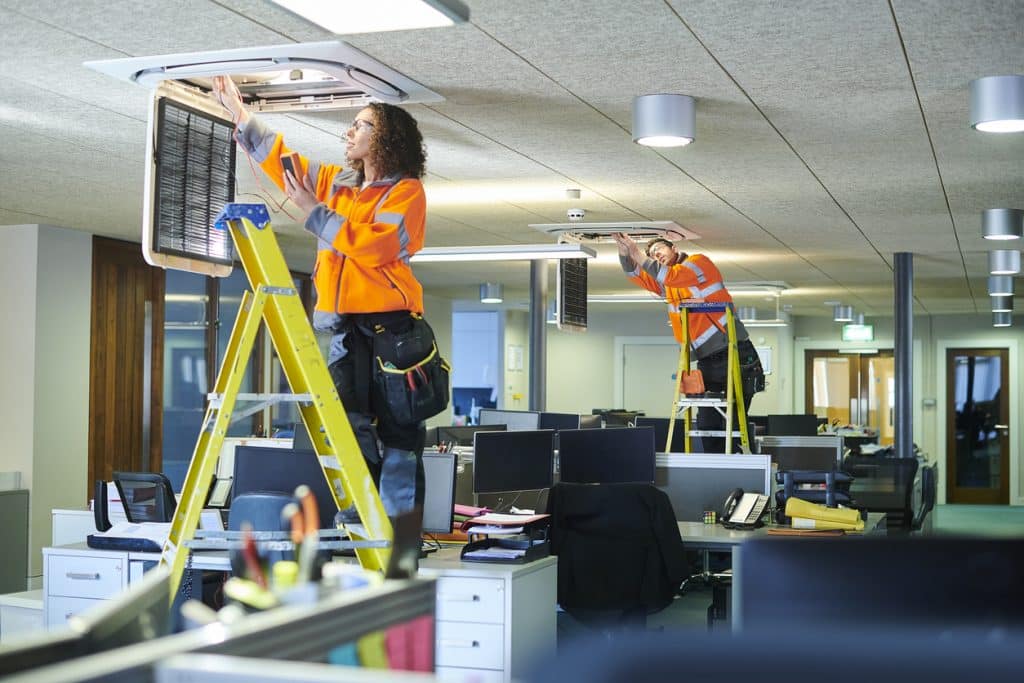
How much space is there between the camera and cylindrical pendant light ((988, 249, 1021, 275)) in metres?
9.79

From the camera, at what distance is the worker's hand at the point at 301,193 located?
362 cm

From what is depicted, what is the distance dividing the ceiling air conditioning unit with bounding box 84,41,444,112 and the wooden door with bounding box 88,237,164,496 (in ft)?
16.3

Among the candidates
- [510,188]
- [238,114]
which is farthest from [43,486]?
[238,114]

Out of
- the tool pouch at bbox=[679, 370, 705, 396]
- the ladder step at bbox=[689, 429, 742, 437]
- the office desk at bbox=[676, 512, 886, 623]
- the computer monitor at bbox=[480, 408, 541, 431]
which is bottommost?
the office desk at bbox=[676, 512, 886, 623]

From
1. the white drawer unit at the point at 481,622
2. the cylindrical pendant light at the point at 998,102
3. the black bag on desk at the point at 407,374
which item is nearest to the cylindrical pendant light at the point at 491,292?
the cylindrical pendant light at the point at 998,102

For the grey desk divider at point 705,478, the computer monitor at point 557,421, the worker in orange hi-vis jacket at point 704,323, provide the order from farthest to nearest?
the computer monitor at point 557,421
the worker in orange hi-vis jacket at point 704,323
the grey desk divider at point 705,478

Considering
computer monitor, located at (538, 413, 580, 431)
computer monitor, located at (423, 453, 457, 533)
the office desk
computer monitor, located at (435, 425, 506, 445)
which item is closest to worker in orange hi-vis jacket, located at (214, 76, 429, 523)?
computer monitor, located at (423, 453, 457, 533)

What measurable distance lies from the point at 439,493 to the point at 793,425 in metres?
6.16

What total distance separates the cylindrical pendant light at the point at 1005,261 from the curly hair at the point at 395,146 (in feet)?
Result: 24.1

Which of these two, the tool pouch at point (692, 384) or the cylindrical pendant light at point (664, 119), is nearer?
the cylindrical pendant light at point (664, 119)

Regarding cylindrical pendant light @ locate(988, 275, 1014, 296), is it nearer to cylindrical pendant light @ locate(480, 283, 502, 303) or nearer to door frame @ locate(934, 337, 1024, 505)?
cylindrical pendant light @ locate(480, 283, 502, 303)

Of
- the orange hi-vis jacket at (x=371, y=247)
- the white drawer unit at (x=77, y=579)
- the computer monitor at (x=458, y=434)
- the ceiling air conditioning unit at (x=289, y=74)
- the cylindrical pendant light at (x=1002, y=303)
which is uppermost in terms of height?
the ceiling air conditioning unit at (x=289, y=74)

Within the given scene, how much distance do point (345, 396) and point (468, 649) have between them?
1182 millimetres

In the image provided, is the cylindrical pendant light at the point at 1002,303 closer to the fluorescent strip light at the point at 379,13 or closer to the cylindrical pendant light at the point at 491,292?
the cylindrical pendant light at the point at 491,292
